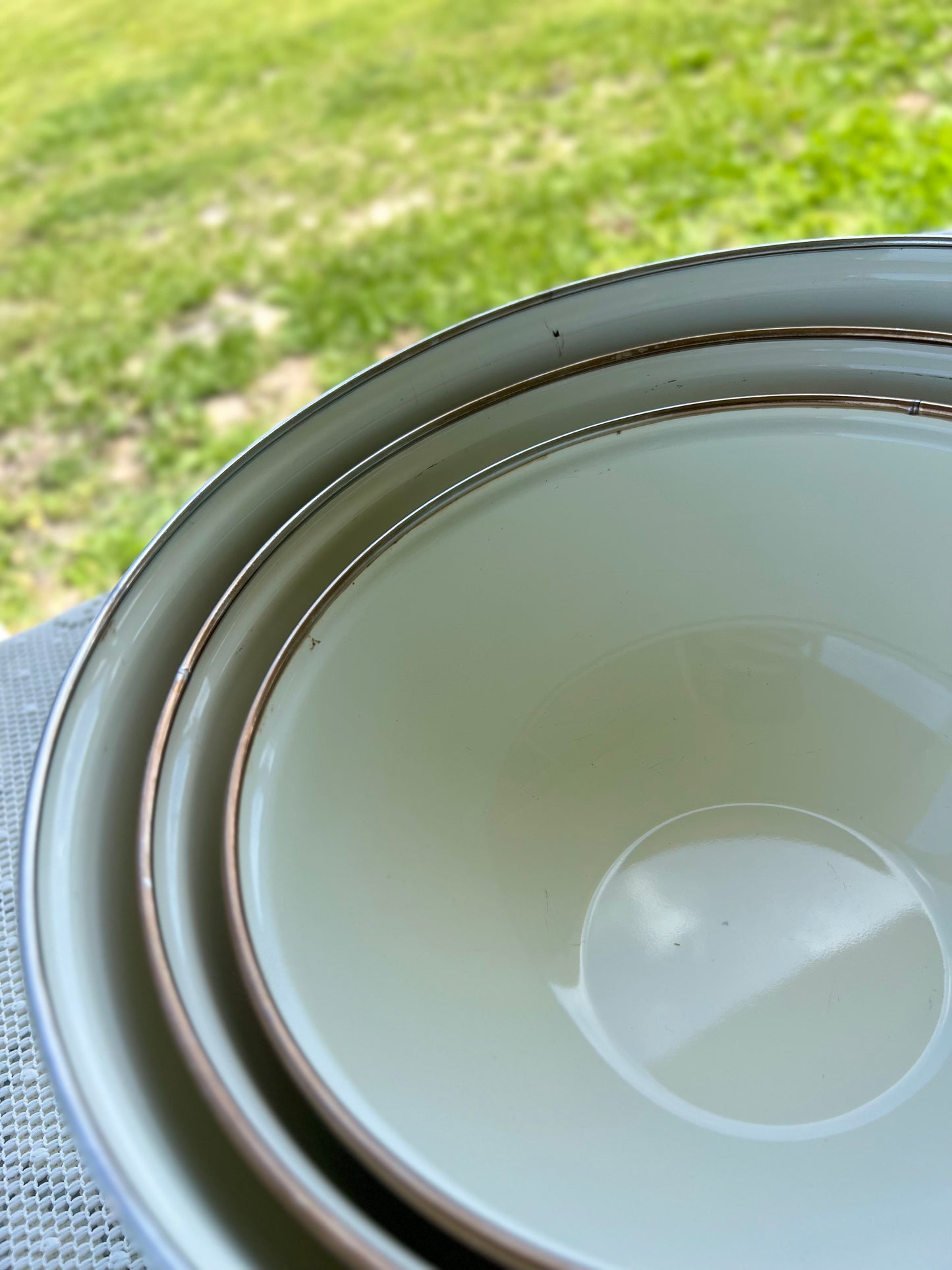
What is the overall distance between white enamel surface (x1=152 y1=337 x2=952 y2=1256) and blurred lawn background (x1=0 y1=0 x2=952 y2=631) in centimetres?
108

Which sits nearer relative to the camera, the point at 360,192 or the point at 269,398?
the point at 269,398

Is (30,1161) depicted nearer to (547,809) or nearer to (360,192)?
(547,809)

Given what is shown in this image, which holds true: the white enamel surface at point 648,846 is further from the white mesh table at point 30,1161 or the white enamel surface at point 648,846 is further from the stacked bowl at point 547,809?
the white mesh table at point 30,1161

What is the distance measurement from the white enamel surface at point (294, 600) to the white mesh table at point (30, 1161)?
6 cm

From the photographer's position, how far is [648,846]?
519 millimetres

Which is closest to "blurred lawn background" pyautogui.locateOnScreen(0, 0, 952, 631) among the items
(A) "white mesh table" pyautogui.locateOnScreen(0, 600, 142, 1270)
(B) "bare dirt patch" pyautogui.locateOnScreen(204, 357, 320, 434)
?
(B) "bare dirt patch" pyautogui.locateOnScreen(204, 357, 320, 434)

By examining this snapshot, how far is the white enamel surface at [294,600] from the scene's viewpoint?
333mm

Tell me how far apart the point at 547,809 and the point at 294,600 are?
0.16 meters

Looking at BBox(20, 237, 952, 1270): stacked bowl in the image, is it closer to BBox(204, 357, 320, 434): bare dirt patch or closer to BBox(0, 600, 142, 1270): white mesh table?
BBox(0, 600, 142, 1270): white mesh table

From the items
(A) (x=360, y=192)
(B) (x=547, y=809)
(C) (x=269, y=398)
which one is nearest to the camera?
(B) (x=547, y=809)

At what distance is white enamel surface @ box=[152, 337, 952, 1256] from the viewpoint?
33cm

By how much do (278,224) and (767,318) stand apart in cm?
163

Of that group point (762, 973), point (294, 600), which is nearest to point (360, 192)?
point (294, 600)

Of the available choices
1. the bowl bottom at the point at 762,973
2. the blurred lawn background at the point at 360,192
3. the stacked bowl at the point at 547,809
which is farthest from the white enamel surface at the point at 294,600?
the blurred lawn background at the point at 360,192
